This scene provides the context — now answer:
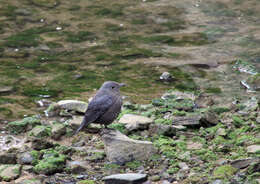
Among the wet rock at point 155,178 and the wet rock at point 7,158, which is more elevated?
the wet rock at point 155,178

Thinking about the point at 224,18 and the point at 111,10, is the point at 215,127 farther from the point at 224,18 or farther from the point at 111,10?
the point at 111,10

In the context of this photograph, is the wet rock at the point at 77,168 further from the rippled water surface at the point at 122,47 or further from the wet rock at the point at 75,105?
the rippled water surface at the point at 122,47

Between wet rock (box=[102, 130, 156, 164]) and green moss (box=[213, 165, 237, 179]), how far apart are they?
123 cm

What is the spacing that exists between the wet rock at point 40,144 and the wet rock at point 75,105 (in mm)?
1916

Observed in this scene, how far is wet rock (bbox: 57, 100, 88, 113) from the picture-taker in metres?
9.33

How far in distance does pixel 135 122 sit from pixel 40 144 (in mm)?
1651

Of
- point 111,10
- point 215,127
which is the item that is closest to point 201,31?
point 111,10

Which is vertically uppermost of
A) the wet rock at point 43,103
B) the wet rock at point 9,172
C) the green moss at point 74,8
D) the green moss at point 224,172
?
the green moss at point 224,172

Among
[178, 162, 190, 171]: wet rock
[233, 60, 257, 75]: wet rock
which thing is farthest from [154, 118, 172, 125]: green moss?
[233, 60, 257, 75]: wet rock

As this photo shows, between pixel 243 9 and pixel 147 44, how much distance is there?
218 inches

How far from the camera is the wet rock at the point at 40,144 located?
24.1 ft

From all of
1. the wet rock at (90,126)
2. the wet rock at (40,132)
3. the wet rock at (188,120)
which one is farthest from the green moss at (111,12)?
the wet rock at (188,120)

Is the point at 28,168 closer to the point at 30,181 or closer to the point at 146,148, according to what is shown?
the point at 30,181

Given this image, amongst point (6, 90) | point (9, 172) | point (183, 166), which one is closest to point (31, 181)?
point (9, 172)
